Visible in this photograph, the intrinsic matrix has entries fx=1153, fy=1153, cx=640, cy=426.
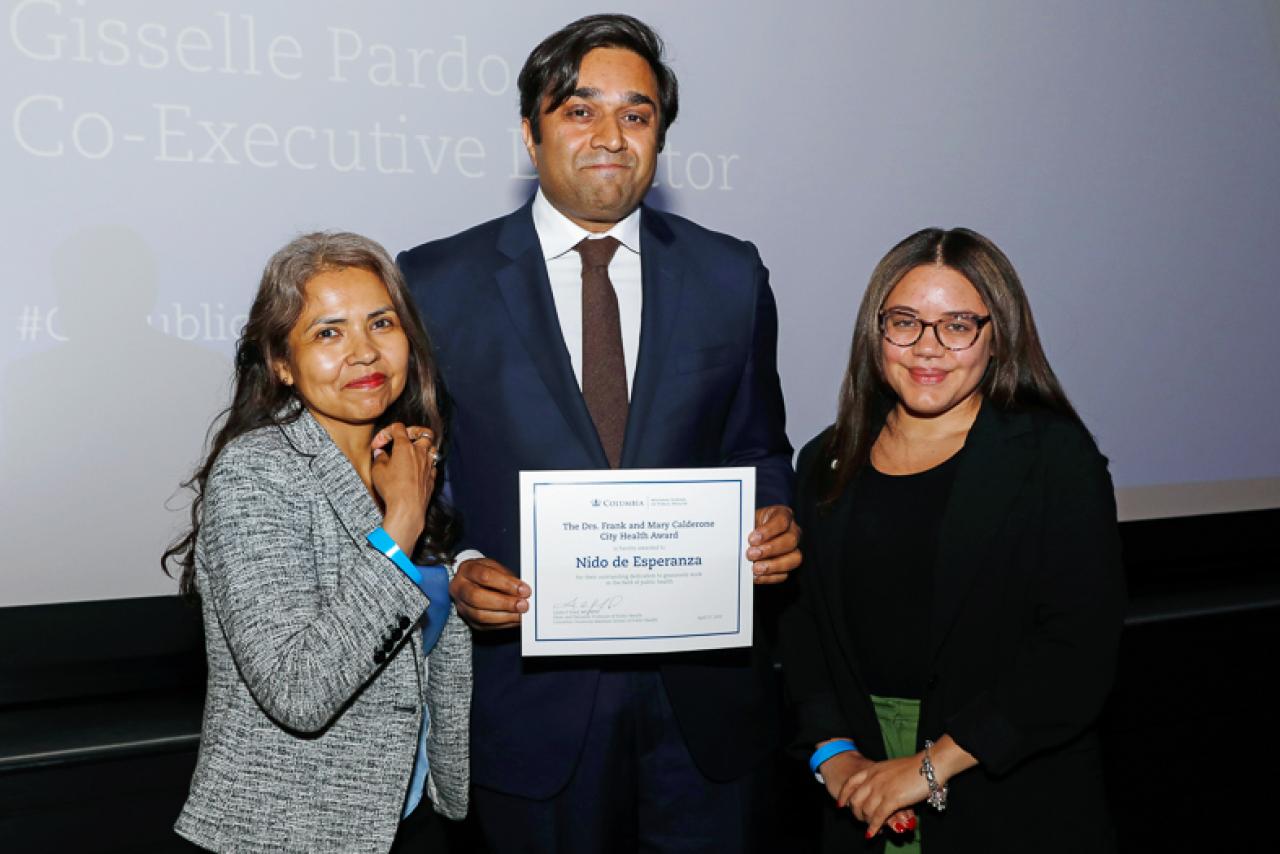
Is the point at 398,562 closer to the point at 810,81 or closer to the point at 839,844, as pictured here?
the point at 839,844

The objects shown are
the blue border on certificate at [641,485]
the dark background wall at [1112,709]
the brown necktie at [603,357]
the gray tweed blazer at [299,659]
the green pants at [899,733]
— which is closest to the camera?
the gray tweed blazer at [299,659]

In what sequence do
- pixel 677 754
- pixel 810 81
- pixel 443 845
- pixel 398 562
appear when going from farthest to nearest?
pixel 810 81
pixel 677 754
pixel 443 845
pixel 398 562

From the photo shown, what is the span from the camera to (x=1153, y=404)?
13.6 feet

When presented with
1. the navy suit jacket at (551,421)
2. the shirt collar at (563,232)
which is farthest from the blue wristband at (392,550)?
the shirt collar at (563,232)

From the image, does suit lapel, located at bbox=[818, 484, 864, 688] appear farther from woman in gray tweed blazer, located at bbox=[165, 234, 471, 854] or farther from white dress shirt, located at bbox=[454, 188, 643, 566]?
woman in gray tweed blazer, located at bbox=[165, 234, 471, 854]

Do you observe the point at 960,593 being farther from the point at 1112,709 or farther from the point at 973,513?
the point at 1112,709

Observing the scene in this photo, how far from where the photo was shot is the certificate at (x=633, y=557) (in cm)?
176

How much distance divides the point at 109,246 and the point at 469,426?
1262mm

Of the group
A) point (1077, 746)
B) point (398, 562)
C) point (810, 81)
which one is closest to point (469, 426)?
point (398, 562)

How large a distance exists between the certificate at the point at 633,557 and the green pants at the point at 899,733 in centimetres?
31

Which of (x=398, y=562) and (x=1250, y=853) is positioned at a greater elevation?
(x=398, y=562)

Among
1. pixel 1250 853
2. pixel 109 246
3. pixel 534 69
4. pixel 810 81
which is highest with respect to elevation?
pixel 810 81
